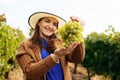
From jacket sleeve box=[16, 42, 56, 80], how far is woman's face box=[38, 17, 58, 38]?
0.32m

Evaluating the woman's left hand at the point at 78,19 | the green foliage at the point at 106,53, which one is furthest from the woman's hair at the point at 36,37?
the green foliage at the point at 106,53

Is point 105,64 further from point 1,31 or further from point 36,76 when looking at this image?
point 36,76

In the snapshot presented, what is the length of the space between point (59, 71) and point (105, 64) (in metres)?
21.1

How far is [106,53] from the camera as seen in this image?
81.8ft

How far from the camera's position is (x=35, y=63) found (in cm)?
435

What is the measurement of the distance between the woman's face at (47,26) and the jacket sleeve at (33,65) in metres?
0.32

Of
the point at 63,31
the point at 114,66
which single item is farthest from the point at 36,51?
the point at 114,66

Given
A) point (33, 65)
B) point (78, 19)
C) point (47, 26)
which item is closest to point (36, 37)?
point (47, 26)

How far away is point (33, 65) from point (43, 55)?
0.29m

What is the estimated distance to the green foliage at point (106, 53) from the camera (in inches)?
947

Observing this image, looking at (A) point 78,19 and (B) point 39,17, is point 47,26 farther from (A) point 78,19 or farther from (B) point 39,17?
(A) point 78,19

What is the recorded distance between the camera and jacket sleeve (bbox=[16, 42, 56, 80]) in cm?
423

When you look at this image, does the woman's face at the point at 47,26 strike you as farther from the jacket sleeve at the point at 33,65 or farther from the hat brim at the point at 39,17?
the jacket sleeve at the point at 33,65

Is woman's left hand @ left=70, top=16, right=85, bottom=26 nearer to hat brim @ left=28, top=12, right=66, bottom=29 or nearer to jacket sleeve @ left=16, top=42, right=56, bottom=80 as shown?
hat brim @ left=28, top=12, right=66, bottom=29
